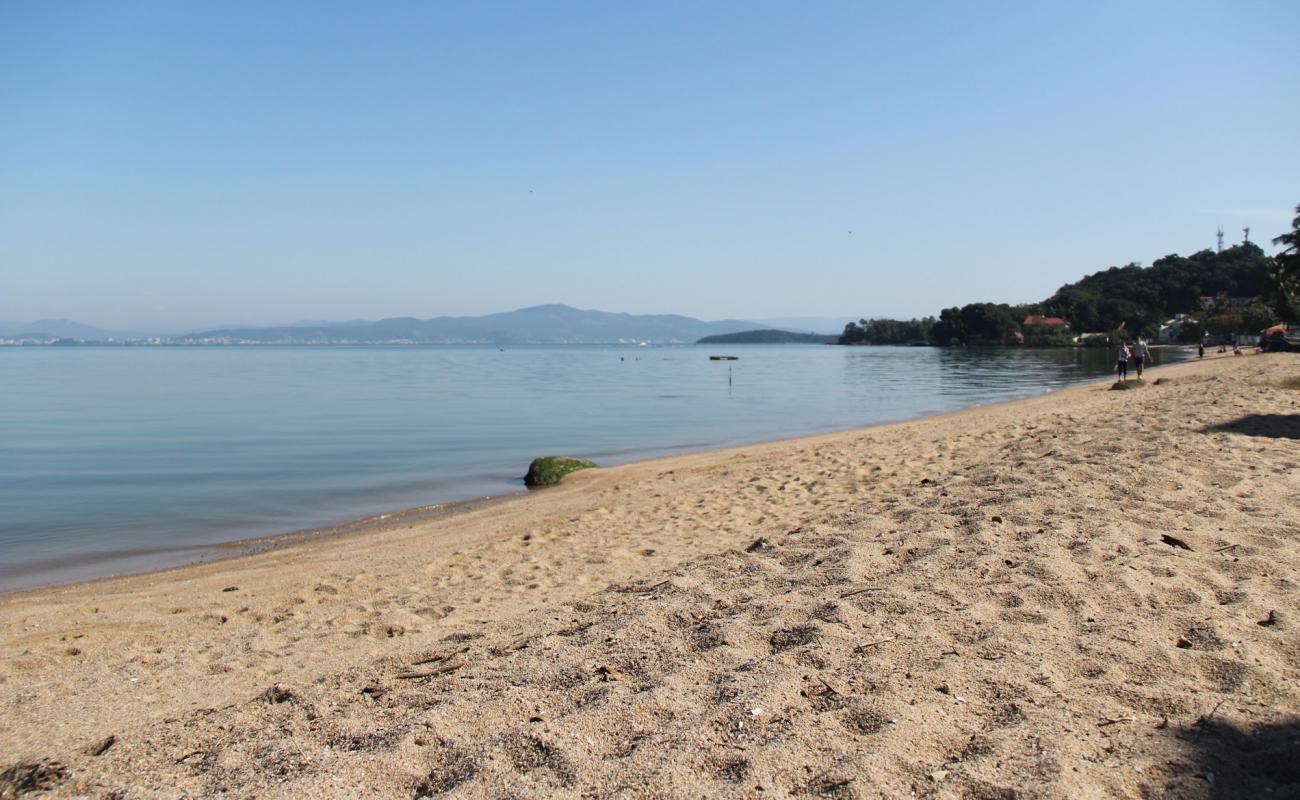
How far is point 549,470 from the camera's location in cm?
1499

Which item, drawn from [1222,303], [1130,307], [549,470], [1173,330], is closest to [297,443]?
[549,470]

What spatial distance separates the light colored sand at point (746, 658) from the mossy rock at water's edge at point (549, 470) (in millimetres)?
5888

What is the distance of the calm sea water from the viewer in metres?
12.0

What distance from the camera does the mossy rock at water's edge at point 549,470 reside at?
14.8 meters

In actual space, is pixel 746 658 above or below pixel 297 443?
above

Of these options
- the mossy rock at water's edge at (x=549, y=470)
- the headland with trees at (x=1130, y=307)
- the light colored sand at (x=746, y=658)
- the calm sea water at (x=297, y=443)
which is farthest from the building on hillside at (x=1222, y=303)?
the light colored sand at (x=746, y=658)

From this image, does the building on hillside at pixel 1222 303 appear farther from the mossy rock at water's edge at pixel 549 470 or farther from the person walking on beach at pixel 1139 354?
the mossy rock at water's edge at pixel 549 470

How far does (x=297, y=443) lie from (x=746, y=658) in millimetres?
19607

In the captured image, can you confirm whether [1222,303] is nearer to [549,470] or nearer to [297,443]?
[549,470]

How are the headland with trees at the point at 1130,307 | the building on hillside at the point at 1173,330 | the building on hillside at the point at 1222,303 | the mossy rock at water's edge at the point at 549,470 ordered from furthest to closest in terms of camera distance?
the headland with trees at the point at 1130,307 < the building on hillside at the point at 1173,330 < the building on hillside at the point at 1222,303 < the mossy rock at water's edge at the point at 549,470

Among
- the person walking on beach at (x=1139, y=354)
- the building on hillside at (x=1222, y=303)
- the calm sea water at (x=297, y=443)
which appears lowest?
the calm sea water at (x=297, y=443)

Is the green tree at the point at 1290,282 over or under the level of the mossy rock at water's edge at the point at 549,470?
over

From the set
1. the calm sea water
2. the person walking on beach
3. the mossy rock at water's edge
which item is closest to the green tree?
the calm sea water

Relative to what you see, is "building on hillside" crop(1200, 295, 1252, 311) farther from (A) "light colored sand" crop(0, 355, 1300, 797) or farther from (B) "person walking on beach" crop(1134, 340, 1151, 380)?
(A) "light colored sand" crop(0, 355, 1300, 797)
